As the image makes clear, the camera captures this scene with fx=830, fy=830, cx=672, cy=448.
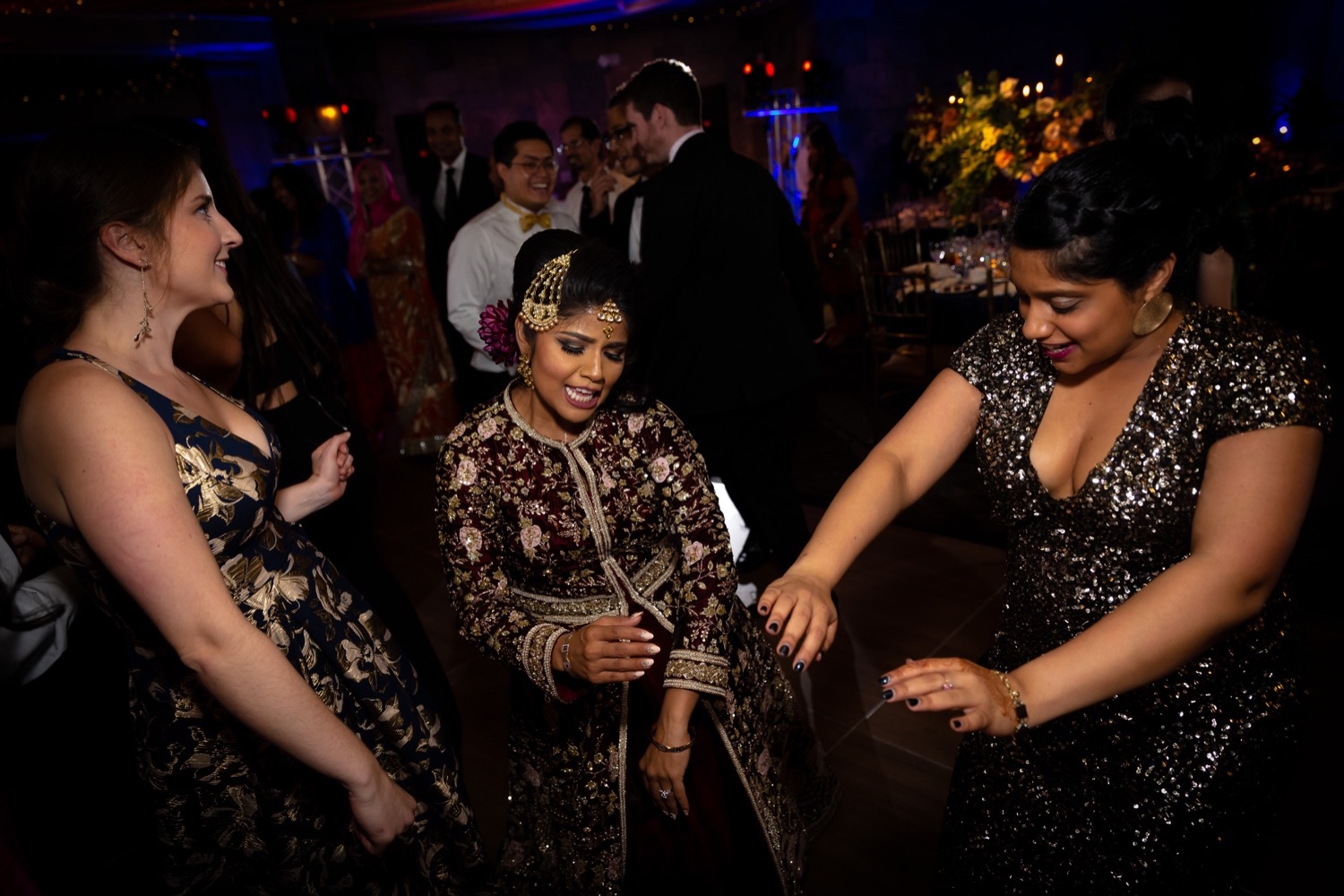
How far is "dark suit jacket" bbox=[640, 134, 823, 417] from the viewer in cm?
285

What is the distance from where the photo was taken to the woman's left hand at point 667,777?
1.56m

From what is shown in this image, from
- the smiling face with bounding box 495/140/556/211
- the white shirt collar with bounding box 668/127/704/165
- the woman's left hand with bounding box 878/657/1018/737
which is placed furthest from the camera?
the smiling face with bounding box 495/140/556/211

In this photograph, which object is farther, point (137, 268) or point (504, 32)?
point (504, 32)

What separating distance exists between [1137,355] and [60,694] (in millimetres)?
2224

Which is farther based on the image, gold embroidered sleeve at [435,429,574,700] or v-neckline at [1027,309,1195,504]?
gold embroidered sleeve at [435,429,574,700]

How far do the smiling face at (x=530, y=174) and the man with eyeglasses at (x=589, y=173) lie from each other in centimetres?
106

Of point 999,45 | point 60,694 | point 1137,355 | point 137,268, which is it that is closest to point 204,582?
point 137,268

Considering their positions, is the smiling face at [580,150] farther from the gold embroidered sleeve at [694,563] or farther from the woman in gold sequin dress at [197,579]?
the woman in gold sequin dress at [197,579]

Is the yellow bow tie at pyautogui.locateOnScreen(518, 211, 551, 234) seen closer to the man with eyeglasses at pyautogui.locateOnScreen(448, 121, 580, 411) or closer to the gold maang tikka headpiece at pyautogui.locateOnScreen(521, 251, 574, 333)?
the man with eyeglasses at pyautogui.locateOnScreen(448, 121, 580, 411)

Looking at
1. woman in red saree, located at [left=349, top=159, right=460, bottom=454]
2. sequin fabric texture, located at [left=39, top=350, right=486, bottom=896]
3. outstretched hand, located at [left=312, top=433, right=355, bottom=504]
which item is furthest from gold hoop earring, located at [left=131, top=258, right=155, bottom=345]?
woman in red saree, located at [left=349, top=159, right=460, bottom=454]

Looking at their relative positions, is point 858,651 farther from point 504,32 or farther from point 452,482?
point 504,32

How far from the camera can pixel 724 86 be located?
11398 mm

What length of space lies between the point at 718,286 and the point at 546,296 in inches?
57.0

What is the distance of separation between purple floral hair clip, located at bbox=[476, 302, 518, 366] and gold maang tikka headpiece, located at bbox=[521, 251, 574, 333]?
0.55 ft
